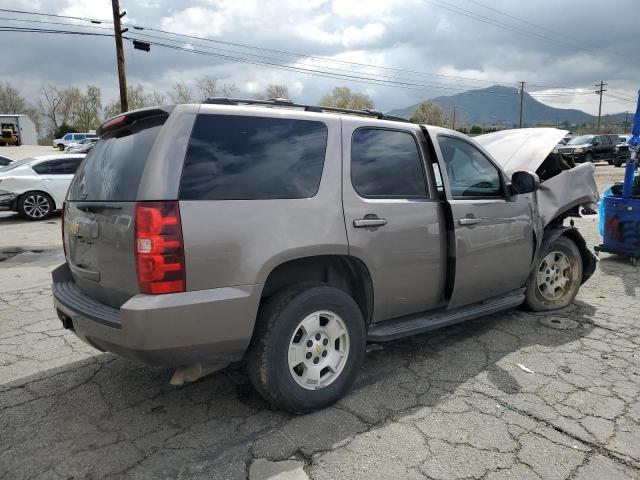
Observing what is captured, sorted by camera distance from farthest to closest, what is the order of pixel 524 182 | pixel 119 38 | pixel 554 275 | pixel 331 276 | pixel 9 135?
1. pixel 9 135
2. pixel 119 38
3. pixel 554 275
4. pixel 524 182
5. pixel 331 276

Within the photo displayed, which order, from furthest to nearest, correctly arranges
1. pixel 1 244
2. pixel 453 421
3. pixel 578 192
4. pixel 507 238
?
pixel 1 244
pixel 578 192
pixel 507 238
pixel 453 421

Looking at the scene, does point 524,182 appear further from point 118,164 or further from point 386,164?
point 118,164

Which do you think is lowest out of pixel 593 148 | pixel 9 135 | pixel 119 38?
pixel 593 148

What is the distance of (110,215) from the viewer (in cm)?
273

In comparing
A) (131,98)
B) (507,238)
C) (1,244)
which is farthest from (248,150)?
(131,98)

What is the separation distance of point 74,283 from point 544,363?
11.7ft

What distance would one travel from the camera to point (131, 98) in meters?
71.9

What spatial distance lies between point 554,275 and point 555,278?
4 cm

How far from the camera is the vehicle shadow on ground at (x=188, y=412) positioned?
2650 mm

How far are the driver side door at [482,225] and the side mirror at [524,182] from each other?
9 cm

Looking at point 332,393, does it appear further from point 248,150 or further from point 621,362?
point 621,362

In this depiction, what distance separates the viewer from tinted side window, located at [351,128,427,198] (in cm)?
331

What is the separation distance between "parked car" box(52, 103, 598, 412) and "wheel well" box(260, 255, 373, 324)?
0.01 m

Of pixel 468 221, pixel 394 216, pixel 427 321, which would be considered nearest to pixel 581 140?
pixel 468 221
